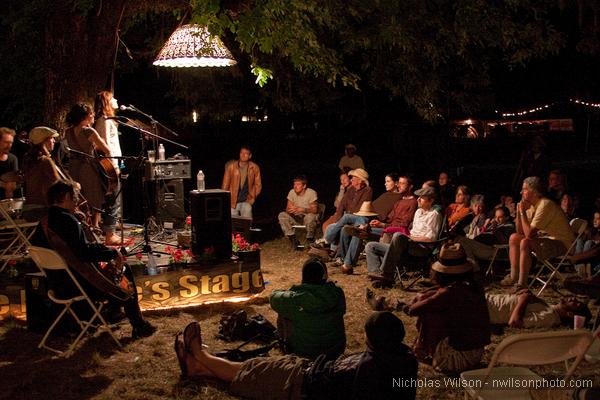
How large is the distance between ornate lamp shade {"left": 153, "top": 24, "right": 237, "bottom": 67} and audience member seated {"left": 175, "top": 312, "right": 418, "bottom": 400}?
3363 millimetres

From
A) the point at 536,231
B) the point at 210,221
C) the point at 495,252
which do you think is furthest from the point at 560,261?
the point at 210,221

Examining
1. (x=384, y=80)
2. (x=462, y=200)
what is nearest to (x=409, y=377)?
(x=462, y=200)

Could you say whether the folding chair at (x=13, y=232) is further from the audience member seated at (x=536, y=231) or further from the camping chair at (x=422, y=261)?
the audience member seated at (x=536, y=231)

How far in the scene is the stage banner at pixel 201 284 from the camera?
269 inches

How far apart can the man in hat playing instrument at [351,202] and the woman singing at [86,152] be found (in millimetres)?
3266

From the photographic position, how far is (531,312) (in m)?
6.19

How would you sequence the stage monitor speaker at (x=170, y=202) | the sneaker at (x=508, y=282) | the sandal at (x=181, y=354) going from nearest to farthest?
the sandal at (x=181, y=354) < the sneaker at (x=508, y=282) < the stage monitor speaker at (x=170, y=202)

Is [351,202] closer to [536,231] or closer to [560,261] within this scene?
[536,231]

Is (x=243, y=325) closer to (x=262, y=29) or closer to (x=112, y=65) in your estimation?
(x=262, y=29)

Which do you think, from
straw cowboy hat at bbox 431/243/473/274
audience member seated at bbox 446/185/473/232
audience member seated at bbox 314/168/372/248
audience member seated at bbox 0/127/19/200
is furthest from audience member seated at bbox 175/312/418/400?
audience member seated at bbox 446/185/473/232

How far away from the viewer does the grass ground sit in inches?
189

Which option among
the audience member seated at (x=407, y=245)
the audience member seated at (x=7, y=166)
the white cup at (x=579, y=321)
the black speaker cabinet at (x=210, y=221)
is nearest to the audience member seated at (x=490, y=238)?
the audience member seated at (x=407, y=245)

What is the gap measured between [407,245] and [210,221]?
2.37 metres

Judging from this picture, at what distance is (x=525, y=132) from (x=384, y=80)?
73.2 feet
